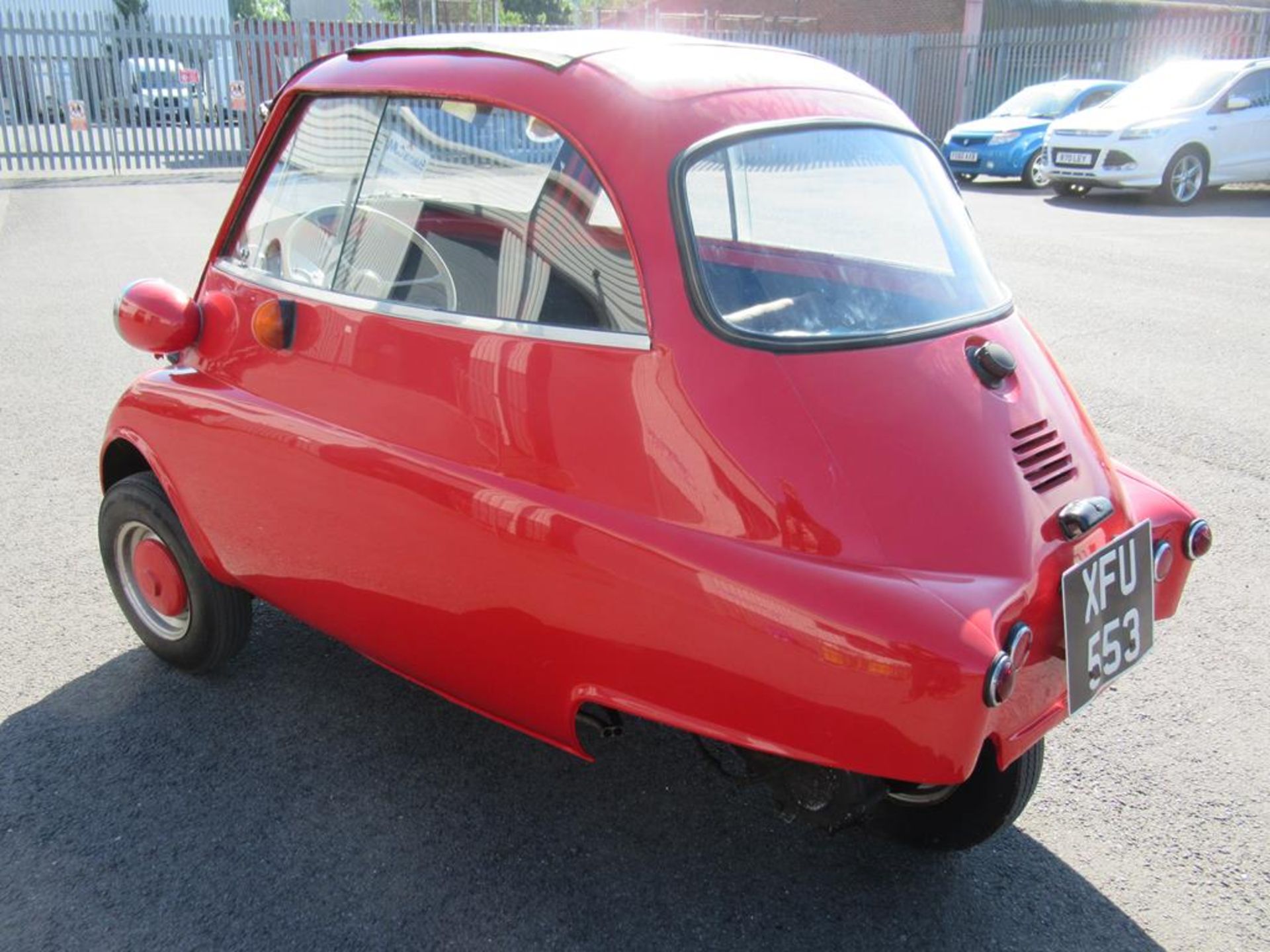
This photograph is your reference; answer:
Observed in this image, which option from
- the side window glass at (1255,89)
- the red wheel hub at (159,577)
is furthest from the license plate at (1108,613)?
the side window glass at (1255,89)

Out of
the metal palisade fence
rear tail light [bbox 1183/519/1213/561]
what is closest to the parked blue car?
the metal palisade fence

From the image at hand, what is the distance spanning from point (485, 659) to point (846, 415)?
3.22 feet

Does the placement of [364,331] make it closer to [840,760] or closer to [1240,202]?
[840,760]

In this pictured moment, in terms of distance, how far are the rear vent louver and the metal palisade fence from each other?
19.2 metres

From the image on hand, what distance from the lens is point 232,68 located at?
21.2m

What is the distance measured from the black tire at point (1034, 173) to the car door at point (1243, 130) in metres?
2.41

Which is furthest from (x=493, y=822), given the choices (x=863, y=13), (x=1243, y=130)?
(x=863, y=13)

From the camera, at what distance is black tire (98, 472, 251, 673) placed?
3320 mm

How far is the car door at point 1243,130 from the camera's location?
14.5 meters

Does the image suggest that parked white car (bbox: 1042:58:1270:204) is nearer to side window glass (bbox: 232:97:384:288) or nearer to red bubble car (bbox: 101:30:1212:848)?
red bubble car (bbox: 101:30:1212:848)

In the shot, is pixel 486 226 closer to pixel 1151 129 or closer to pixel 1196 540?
pixel 1196 540

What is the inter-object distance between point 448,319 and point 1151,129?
1388cm

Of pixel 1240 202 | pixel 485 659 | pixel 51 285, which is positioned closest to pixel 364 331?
pixel 485 659

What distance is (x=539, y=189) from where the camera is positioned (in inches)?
99.5
